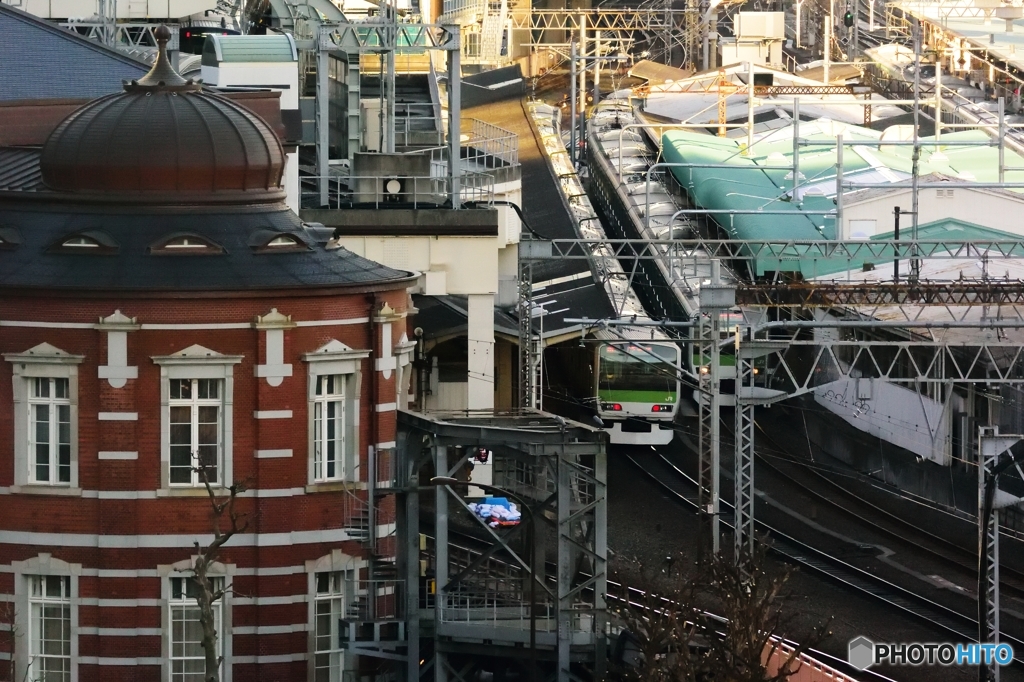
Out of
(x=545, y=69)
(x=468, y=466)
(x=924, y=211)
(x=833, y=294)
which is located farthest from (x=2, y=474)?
(x=545, y=69)

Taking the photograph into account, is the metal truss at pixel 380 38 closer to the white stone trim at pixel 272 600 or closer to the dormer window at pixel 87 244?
the dormer window at pixel 87 244

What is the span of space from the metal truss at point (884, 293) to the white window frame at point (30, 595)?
15.6 m

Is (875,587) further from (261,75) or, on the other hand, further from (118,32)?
(118,32)

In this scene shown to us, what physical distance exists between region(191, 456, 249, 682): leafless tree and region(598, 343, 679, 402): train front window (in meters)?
22.7

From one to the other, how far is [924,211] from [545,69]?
2045 inches

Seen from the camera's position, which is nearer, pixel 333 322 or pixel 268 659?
pixel 268 659

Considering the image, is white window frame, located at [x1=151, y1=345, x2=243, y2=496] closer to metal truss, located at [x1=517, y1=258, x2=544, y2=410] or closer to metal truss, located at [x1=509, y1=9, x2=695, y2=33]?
metal truss, located at [x1=517, y1=258, x2=544, y2=410]

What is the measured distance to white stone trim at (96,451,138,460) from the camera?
1135 inches

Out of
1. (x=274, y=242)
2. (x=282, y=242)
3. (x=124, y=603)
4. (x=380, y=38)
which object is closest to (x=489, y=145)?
(x=380, y=38)

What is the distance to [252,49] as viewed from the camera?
1638 inches

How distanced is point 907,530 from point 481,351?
8.40 meters

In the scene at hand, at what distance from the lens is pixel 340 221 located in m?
41.9

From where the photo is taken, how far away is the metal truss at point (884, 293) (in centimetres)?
4116

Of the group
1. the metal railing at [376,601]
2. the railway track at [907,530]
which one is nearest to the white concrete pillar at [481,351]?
the railway track at [907,530]
